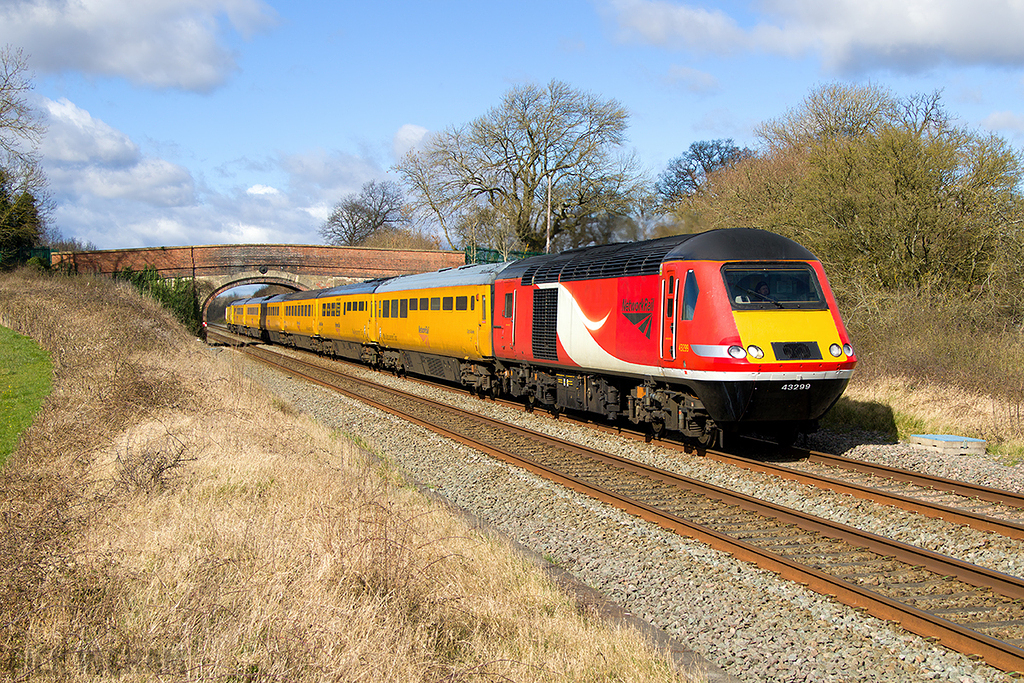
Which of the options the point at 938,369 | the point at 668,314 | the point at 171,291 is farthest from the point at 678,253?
the point at 171,291

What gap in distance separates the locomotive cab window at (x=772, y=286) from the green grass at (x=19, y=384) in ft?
32.3

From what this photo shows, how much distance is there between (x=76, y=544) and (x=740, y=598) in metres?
5.31

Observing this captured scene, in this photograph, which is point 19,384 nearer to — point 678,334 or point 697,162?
point 678,334

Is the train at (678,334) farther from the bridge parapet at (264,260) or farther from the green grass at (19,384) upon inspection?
the bridge parapet at (264,260)

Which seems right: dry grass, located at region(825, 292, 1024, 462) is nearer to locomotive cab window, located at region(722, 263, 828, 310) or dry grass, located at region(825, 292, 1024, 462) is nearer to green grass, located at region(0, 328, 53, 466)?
locomotive cab window, located at region(722, 263, 828, 310)

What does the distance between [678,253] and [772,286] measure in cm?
135

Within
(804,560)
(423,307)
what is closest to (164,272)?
(423,307)

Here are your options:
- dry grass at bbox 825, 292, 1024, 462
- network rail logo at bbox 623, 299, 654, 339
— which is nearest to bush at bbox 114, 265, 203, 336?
network rail logo at bbox 623, 299, 654, 339

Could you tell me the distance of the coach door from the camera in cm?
1035

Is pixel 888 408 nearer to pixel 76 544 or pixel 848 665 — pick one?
pixel 848 665

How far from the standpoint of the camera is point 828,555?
6.90 metres

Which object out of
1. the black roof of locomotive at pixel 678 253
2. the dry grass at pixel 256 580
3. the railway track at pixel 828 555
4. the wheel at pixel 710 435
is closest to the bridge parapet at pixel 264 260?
the black roof of locomotive at pixel 678 253

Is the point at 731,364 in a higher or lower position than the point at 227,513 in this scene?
higher

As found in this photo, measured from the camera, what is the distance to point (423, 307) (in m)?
21.4
